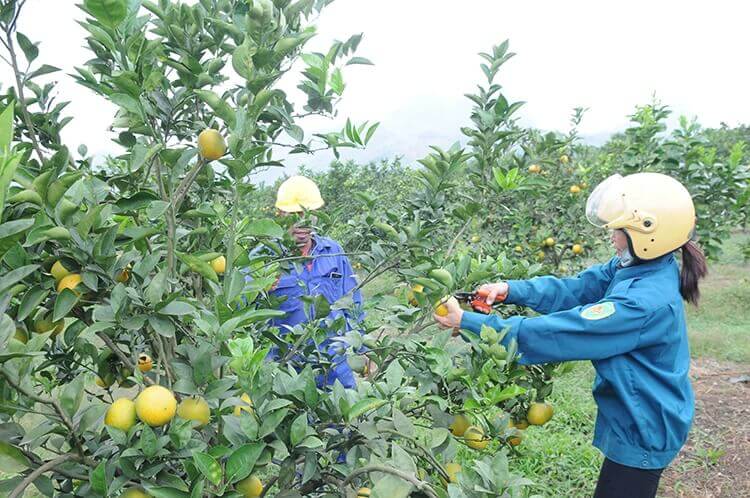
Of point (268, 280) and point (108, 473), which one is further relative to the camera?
point (268, 280)

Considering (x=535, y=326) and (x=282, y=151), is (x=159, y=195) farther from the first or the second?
(x=535, y=326)

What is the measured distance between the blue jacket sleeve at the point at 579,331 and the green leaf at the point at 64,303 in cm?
93

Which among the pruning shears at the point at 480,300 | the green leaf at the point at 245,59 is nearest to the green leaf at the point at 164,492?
the green leaf at the point at 245,59

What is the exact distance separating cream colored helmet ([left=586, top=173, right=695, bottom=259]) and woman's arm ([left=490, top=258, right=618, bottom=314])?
303 mm

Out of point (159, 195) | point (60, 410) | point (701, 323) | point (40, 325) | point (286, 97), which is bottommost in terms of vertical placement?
point (701, 323)

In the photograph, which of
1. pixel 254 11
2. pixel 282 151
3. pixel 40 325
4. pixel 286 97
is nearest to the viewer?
pixel 254 11

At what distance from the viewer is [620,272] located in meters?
1.76

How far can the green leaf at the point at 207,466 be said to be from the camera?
2.53ft

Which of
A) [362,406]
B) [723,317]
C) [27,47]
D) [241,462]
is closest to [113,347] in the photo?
[241,462]

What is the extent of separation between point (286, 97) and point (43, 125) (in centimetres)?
49

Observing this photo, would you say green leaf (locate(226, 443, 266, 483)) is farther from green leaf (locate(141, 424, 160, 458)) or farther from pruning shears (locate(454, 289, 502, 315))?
pruning shears (locate(454, 289, 502, 315))

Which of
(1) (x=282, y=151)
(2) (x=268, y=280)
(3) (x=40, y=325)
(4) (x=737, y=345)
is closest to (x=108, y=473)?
(3) (x=40, y=325)

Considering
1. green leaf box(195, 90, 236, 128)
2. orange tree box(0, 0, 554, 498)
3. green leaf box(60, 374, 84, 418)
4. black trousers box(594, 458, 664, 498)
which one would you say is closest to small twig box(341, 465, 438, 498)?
orange tree box(0, 0, 554, 498)

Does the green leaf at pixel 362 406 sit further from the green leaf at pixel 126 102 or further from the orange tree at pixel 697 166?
the orange tree at pixel 697 166
